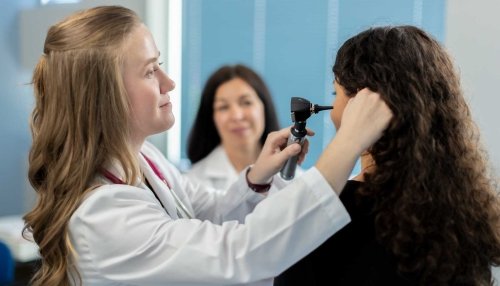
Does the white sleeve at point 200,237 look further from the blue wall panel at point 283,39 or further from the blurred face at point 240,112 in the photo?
the blurred face at point 240,112

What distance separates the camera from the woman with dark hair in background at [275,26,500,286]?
2.81 feet

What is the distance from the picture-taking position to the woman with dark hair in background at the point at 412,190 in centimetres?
86

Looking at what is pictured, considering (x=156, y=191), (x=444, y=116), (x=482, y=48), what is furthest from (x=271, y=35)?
(x=444, y=116)

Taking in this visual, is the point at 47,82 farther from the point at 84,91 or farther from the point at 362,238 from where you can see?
the point at 362,238

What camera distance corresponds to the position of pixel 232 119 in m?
2.22

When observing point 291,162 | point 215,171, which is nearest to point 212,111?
point 215,171

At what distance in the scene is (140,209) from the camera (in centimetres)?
92

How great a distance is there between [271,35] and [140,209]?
4.89ft

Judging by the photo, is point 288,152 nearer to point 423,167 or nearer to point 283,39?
point 423,167

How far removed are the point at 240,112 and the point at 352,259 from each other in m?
1.39

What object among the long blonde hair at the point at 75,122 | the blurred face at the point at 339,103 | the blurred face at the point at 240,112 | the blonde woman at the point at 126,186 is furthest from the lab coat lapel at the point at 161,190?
the blurred face at the point at 240,112

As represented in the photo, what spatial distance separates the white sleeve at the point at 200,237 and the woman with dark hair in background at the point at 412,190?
82 mm

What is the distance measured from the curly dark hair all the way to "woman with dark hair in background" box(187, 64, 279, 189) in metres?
1.32

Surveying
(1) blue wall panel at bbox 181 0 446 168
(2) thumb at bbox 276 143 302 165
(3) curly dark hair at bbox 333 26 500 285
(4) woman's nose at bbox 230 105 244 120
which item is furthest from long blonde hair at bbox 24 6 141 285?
(4) woman's nose at bbox 230 105 244 120
